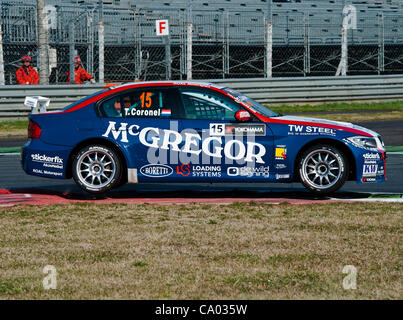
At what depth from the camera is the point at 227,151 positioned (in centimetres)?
952

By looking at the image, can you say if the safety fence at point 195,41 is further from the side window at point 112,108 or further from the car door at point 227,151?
the car door at point 227,151

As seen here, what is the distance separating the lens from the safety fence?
21.5m

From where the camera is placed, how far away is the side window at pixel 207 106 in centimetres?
966

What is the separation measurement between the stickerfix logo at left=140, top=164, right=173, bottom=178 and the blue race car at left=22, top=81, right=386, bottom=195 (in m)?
0.01

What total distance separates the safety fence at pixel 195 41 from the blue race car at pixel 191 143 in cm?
1047

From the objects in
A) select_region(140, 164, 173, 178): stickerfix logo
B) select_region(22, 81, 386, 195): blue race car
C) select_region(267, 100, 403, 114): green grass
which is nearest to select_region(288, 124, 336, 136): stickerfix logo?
select_region(22, 81, 386, 195): blue race car

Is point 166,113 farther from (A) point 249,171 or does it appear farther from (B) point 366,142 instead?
(B) point 366,142

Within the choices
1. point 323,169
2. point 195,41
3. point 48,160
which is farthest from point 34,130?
point 195,41

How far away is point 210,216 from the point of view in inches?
328

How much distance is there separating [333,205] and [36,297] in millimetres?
4664

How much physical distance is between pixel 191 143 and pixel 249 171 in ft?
2.68

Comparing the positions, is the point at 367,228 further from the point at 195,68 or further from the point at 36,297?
the point at 195,68

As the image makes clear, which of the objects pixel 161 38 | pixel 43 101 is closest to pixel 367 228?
pixel 43 101

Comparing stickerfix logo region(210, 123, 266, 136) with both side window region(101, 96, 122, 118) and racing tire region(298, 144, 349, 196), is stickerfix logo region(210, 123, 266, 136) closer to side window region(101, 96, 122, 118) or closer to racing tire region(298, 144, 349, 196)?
racing tire region(298, 144, 349, 196)
